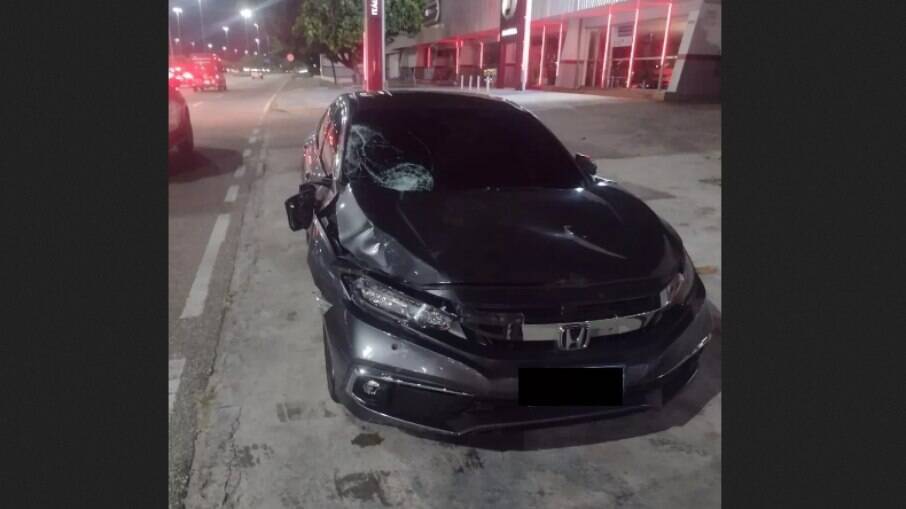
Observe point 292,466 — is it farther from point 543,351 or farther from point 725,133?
point 725,133

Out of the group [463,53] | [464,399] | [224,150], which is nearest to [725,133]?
[464,399]

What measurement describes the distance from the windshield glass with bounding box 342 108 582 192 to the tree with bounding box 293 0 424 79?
31.8 meters

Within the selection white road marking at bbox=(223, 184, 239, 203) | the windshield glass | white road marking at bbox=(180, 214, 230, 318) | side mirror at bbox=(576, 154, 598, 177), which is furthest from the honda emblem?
white road marking at bbox=(223, 184, 239, 203)

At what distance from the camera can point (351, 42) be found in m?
35.2

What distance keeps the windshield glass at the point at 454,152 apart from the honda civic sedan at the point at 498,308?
26cm

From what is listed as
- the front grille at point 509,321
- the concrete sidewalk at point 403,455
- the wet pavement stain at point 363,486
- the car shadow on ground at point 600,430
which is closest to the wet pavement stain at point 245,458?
the concrete sidewalk at point 403,455

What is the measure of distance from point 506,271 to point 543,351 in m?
0.35

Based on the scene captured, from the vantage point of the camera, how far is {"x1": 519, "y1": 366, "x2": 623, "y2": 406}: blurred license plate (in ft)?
7.54

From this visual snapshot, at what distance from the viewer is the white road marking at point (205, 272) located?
164 inches

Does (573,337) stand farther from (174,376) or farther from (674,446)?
(174,376)

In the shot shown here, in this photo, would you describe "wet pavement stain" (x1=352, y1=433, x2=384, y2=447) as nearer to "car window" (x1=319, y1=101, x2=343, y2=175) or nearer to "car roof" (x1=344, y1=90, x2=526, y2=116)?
"car window" (x1=319, y1=101, x2=343, y2=175)

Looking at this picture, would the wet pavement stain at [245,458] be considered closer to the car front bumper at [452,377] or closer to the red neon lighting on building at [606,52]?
the car front bumper at [452,377]

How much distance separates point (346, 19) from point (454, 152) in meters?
33.4

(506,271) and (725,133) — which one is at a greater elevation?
(725,133)
